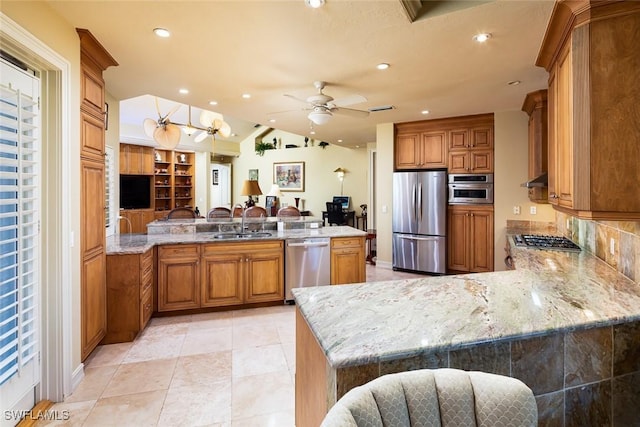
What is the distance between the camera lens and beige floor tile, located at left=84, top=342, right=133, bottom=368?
2.79m

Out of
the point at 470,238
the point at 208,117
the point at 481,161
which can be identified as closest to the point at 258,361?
the point at 470,238

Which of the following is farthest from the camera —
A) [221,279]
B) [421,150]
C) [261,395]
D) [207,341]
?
[421,150]

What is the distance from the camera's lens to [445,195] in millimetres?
5438

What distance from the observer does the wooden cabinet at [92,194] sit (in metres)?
2.58

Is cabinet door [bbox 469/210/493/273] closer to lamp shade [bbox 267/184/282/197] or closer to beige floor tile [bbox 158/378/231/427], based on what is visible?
beige floor tile [bbox 158/378/231/427]

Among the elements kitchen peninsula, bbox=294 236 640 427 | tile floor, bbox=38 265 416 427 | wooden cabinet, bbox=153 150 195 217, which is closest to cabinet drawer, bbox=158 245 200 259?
tile floor, bbox=38 265 416 427

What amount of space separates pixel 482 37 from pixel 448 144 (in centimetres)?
300

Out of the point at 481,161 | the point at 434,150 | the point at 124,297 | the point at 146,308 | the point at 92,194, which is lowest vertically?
the point at 146,308

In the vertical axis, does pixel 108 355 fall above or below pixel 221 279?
below

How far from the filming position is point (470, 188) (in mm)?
5320

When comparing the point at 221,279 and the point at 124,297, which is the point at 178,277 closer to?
the point at 221,279

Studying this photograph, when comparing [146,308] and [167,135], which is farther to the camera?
→ [167,135]

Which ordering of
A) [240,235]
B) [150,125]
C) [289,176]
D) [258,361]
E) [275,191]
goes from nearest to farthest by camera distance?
[258,361] < [240,235] < [150,125] < [275,191] < [289,176]

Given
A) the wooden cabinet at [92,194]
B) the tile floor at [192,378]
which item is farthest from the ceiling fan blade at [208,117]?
the tile floor at [192,378]
